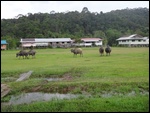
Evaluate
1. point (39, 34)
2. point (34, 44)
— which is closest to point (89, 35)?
point (39, 34)

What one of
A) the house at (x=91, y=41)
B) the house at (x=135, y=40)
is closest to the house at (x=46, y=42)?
the house at (x=91, y=41)

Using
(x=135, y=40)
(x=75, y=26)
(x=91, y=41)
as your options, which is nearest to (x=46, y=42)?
(x=91, y=41)

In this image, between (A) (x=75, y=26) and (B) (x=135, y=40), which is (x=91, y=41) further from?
(A) (x=75, y=26)

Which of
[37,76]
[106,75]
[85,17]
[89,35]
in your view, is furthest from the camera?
[85,17]

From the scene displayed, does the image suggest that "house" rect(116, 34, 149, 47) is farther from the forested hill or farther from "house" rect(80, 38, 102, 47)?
"house" rect(80, 38, 102, 47)

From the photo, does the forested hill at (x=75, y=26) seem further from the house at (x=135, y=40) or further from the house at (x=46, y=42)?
the house at (x=46, y=42)

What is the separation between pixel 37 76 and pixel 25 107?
22.3 feet

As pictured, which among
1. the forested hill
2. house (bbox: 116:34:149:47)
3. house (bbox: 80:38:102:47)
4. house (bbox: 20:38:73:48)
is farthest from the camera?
the forested hill

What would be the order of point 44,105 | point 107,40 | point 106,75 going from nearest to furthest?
point 44,105, point 106,75, point 107,40

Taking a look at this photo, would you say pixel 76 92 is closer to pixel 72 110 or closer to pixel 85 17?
pixel 72 110

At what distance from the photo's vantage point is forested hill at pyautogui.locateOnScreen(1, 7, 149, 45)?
76.5 m

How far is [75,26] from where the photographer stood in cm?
8700

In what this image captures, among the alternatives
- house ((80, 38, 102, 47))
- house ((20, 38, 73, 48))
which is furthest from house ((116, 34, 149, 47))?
house ((20, 38, 73, 48))

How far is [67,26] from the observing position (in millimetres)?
86188
